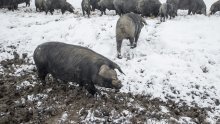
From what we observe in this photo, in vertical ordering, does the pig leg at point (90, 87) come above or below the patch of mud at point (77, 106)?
above

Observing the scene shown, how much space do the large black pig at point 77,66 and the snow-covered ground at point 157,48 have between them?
4.45 ft

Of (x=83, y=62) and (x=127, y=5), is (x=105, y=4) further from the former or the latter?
(x=83, y=62)

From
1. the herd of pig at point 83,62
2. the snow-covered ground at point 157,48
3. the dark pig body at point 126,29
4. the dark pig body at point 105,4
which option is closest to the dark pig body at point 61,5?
the dark pig body at point 105,4

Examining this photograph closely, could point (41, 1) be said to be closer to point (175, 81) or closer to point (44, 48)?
point (44, 48)

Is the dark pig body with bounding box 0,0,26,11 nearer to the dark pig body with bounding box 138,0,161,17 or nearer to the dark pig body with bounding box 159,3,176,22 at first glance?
the dark pig body with bounding box 138,0,161,17

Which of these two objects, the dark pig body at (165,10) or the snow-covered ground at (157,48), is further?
the dark pig body at (165,10)

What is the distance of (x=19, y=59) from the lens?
12.0 meters

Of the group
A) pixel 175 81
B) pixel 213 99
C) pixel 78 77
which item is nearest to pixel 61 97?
pixel 78 77

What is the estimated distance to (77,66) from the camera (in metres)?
8.75

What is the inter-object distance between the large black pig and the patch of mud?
16.0 inches

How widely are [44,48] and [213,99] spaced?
540 cm

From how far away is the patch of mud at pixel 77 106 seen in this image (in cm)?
775

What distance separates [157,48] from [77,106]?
5219 millimetres

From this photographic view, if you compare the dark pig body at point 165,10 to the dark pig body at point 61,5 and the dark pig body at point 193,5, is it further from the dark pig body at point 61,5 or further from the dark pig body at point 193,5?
the dark pig body at point 61,5
